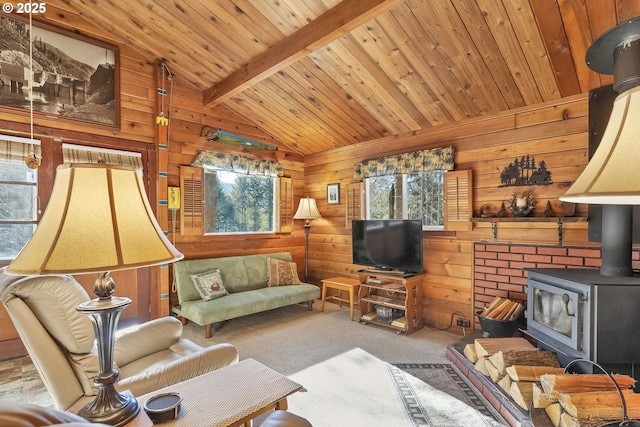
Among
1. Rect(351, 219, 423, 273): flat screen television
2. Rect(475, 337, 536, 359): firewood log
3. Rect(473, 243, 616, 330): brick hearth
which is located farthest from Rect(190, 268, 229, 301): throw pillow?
Rect(473, 243, 616, 330): brick hearth

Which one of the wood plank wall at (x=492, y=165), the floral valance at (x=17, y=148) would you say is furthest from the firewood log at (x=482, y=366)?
the floral valance at (x=17, y=148)

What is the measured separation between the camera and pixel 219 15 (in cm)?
302

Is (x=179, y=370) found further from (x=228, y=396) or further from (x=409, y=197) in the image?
(x=409, y=197)

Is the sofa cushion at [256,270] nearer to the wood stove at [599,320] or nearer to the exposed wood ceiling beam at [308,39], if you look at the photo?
the exposed wood ceiling beam at [308,39]

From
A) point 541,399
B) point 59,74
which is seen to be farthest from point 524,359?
point 59,74

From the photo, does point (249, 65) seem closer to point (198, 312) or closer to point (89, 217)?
point (198, 312)

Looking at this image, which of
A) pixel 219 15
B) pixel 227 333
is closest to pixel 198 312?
pixel 227 333

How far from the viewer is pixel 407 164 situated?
409cm

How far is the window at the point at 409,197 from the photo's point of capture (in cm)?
395

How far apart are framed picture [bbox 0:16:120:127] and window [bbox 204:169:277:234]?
1.42 metres

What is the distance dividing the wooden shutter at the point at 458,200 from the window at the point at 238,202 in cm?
273

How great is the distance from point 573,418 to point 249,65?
12.9 ft

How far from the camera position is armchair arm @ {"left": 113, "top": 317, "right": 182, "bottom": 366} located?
6.57ft

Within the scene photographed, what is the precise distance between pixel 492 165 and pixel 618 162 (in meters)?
3.22
